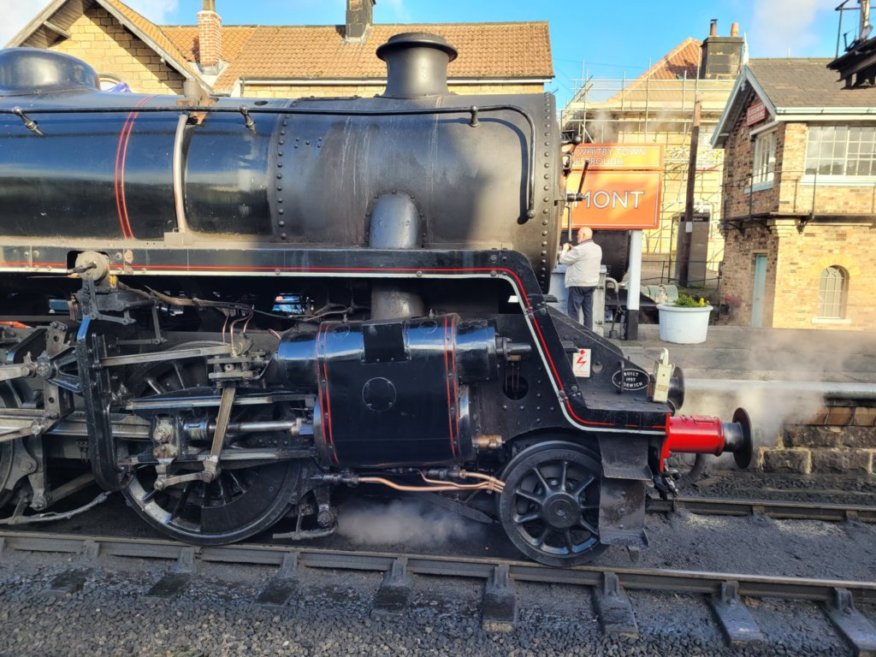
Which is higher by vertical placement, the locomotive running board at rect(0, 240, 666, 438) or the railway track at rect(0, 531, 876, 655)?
the locomotive running board at rect(0, 240, 666, 438)

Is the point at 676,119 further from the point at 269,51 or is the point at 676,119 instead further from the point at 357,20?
the point at 269,51

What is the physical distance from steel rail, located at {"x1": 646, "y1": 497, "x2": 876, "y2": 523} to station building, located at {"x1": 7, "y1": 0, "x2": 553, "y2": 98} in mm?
13970

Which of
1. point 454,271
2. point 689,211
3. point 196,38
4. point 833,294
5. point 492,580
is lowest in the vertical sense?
point 492,580

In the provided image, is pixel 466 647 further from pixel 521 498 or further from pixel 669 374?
pixel 669 374

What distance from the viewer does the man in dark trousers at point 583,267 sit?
8.23 meters

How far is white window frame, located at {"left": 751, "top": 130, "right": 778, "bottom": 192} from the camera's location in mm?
15062

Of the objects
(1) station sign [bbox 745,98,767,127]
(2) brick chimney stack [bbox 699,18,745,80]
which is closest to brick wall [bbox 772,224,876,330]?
(1) station sign [bbox 745,98,767,127]

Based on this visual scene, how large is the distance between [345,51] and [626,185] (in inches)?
509

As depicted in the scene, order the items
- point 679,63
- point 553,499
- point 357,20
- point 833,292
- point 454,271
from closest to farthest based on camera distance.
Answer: point 454,271
point 553,499
point 833,292
point 357,20
point 679,63

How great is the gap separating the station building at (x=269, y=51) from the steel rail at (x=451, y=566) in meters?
13.1

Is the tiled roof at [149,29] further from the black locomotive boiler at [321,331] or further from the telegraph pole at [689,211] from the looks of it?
the telegraph pole at [689,211]

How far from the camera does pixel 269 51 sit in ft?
62.1

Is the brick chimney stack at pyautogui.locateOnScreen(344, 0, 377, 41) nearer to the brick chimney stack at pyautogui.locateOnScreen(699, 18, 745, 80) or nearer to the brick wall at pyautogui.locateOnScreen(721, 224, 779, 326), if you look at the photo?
the brick wall at pyautogui.locateOnScreen(721, 224, 779, 326)

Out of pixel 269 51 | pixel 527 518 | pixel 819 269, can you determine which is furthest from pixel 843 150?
pixel 269 51
